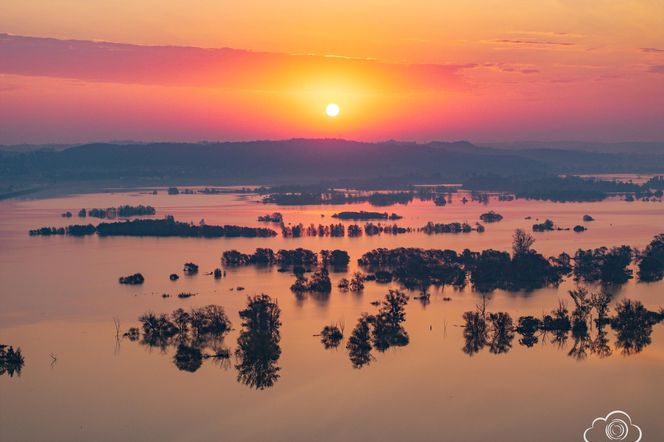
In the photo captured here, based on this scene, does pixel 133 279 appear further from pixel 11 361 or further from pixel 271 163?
pixel 271 163

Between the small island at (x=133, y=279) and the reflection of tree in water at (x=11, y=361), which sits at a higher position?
the small island at (x=133, y=279)

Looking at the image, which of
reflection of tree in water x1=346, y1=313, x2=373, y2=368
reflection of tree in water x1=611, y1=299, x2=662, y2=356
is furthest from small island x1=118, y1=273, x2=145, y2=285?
reflection of tree in water x1=611, y1=299, x2=662, y2=356

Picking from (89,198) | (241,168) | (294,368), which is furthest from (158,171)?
(294,368)

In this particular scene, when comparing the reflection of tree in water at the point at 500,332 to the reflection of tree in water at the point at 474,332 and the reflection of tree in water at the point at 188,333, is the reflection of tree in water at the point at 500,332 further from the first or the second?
the reflection of tree in water at the point at 188,333

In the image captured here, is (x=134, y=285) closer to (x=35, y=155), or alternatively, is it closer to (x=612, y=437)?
(x=612, y=437)

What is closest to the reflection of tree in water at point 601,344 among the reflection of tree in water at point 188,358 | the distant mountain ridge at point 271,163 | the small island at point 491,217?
the reflection of tree in water at point 188,358

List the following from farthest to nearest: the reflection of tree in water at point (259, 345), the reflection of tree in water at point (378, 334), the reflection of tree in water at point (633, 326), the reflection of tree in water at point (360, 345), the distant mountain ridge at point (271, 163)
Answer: the distant mountain ridge at point (271, 163) → the reflection of tree in water at point (633, 326) → the reflection of tree in water at point (378, 334) → the reflection of tree in water at point (360, 345) → the reflection of tree in water at point (259, 345)

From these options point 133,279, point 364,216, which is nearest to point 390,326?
point 133,279
